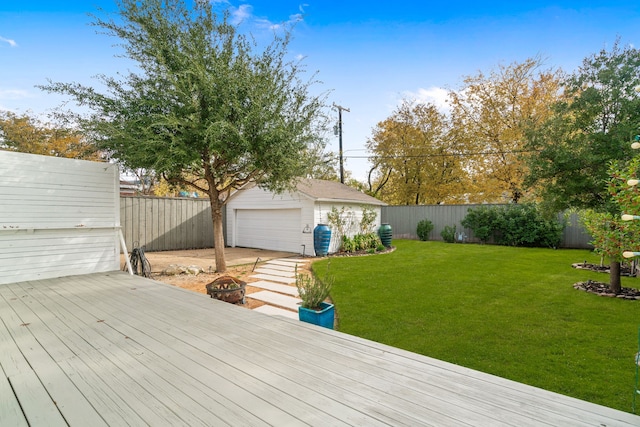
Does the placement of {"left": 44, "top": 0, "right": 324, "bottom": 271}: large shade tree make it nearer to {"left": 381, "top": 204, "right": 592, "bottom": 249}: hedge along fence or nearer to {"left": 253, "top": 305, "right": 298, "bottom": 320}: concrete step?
{"left": 253, "top": 305, "right": 298, "bottom": 320}: concrete step

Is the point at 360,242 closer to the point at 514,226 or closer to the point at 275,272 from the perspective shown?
the point at 275,272

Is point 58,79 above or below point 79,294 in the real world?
above

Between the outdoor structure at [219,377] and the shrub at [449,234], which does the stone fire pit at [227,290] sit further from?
the shrub at [449,234]

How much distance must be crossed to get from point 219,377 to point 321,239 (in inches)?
312

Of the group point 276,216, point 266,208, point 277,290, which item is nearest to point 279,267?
point 277,290

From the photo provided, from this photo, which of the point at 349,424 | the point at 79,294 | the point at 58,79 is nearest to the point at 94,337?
the point at 79,294

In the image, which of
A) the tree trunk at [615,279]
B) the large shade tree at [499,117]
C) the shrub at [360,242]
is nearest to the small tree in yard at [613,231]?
the tree trunk at [615,279]

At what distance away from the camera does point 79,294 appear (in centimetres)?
425

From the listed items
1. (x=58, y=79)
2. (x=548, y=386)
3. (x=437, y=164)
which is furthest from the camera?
(x=437, y=164)

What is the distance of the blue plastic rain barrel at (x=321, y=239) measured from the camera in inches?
388

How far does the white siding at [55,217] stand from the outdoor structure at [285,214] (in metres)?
3.65

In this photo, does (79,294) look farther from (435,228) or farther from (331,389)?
(435,228)

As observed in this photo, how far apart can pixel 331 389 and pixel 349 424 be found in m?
0.34

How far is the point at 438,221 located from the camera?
14.2 meters
